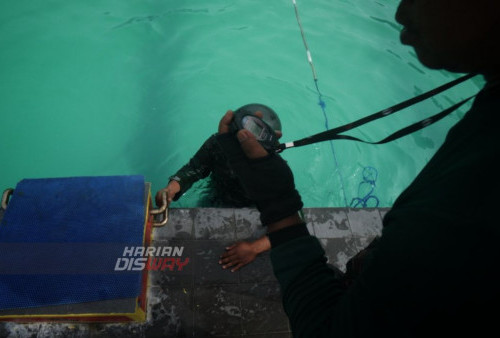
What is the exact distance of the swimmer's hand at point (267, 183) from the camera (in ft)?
3.11

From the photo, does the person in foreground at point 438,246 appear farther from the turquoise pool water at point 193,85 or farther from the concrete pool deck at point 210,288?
the turquoise pool water at point 193,85

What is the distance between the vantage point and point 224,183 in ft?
9.00

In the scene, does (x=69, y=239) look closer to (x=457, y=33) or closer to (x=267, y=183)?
(x=267, y=183)

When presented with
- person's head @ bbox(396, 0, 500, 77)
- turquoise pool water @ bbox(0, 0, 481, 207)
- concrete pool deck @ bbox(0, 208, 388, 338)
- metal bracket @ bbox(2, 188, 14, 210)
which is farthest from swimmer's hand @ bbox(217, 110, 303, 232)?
turquoise pool water @ bbox(0, 0, 481, 207)

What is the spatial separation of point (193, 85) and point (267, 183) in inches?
170

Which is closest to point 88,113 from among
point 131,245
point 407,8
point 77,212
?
point 77,212

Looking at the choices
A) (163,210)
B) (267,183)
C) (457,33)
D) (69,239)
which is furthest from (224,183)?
(457,33)

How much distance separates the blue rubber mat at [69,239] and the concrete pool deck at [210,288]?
17.1 inches

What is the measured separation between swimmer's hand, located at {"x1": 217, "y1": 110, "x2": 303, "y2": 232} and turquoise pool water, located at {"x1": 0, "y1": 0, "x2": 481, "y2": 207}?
8.58ft

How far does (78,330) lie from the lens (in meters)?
1.92

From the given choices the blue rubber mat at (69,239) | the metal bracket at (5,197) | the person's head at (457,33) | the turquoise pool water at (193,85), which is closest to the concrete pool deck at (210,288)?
the blue rubber mat at (69,239)

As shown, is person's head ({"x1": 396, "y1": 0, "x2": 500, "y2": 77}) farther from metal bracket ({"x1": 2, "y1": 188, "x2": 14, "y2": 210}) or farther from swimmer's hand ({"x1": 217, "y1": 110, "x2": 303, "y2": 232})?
metal bracket ({"x1": 2, "y1": 188, "x2": 14, "y2": 210})

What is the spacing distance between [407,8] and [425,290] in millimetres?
747

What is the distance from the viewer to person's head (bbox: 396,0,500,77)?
2.14 feet
